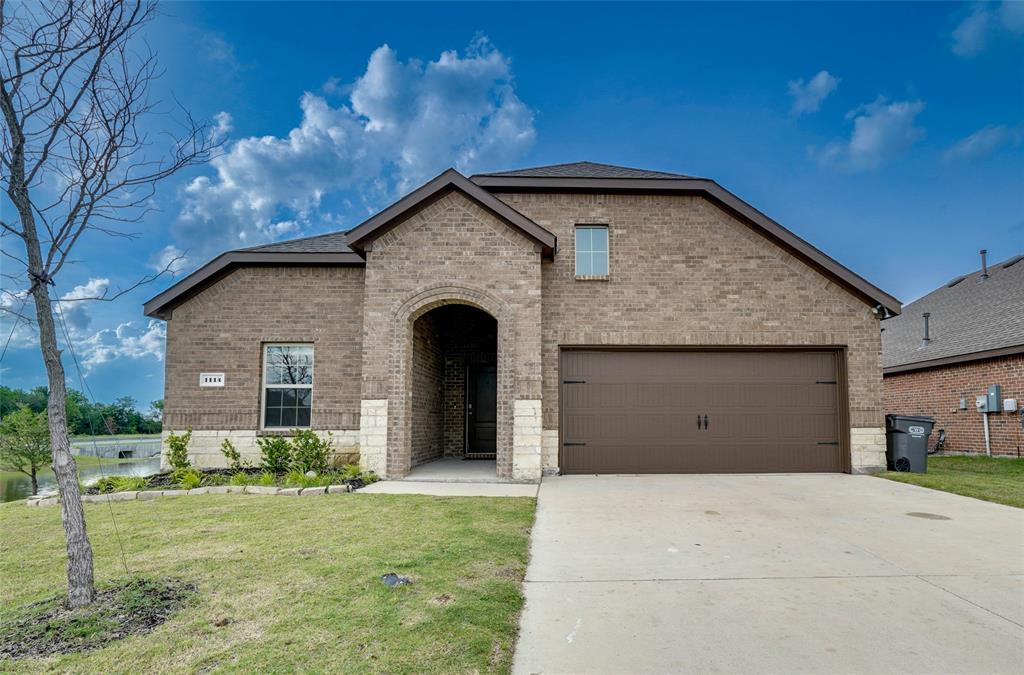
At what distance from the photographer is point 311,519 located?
20.0 ft

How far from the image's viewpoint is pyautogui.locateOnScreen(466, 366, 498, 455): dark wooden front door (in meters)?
13.1

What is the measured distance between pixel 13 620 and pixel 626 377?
9.13m

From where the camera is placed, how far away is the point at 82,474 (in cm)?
1323

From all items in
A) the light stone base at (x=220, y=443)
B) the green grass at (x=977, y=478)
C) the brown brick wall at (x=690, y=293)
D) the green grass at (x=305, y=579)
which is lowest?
the green grass at (x=977, y=478)

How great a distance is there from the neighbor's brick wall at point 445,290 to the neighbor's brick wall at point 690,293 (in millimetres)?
1035

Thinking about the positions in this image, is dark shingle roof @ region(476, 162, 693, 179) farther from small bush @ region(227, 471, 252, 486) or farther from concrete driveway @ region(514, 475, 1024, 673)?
small bush @ region(227, 471, 252, 486)

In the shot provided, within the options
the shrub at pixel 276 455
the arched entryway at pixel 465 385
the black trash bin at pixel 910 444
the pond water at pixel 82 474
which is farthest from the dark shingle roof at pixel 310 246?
the black trash bin at pixel 910 444

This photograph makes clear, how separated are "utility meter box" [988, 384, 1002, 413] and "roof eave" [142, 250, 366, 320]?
51.5 feet

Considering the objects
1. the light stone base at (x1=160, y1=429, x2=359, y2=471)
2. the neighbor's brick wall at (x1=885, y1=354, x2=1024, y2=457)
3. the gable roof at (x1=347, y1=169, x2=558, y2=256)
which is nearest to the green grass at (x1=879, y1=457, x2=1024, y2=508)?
the neighbor's brick wall at (x1=885, y1=354, x2=1024, y2=457)

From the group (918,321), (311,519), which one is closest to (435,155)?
(918,321)

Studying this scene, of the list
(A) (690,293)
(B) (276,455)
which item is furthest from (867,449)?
(B) (276,455)

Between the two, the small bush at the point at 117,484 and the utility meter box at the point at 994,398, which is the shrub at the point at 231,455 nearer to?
the small bush at the point at 117,484

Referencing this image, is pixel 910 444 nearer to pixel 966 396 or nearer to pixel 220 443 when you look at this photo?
pixel 966 396

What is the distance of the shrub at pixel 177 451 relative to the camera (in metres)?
10.2
